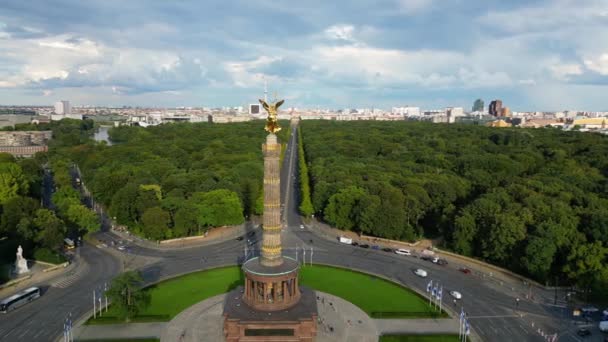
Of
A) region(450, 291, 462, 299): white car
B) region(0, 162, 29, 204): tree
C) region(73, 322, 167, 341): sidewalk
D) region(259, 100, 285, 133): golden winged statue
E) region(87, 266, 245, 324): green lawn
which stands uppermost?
region(259, 100, 285, 133): golden winged statue

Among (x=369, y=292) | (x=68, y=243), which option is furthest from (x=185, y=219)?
(x=369, y=292)

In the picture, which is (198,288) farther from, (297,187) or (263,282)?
(297,187)

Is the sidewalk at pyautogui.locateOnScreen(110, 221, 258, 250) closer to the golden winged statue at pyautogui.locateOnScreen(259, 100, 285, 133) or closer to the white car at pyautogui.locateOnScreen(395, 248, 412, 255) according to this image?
the white car at pyautogui.locateOnScreen(395, 248, 412, 255)

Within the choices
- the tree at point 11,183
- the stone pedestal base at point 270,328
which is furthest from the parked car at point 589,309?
the tree at point 11,183

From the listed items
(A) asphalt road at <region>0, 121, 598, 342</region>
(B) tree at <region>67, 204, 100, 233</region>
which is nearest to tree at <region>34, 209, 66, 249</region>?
(A) asphalt road at <region>0, 121, 598, 342</region>

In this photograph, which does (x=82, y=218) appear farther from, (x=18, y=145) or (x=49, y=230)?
(x=18, y=145)

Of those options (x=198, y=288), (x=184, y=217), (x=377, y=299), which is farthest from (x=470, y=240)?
(x=184, y=217)

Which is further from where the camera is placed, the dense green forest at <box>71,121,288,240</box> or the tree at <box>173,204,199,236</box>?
the dense green forest at <box>71,121,288,240</box>
